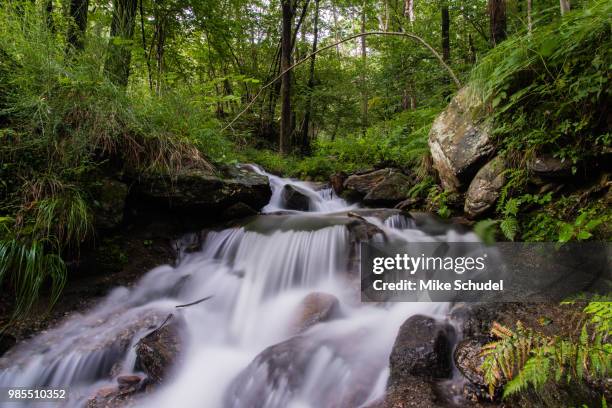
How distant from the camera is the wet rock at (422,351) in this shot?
2418 millimetres

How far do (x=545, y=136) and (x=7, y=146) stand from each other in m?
5.59

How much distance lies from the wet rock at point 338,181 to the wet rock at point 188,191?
8.22 ft

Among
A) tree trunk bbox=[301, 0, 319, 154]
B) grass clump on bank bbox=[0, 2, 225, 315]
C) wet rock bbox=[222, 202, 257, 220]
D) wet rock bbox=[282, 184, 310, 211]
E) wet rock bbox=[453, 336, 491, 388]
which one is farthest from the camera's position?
tree trunk bbox=[301, 0, 319, 154]

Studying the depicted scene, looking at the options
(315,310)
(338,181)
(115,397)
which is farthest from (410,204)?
(115,397)

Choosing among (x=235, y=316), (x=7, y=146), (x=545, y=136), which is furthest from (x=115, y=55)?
(x=545, y=136)

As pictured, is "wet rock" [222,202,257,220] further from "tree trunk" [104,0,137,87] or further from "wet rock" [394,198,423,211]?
"wet rock" [394,198,423,211]

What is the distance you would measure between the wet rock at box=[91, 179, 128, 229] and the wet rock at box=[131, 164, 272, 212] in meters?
0.37

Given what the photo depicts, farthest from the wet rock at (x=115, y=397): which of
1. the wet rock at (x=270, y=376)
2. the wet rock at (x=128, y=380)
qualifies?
the wet rock at (x=270, y=376)

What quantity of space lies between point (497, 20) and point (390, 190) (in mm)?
3348

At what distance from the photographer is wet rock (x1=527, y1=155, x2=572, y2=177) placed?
316 centimetres

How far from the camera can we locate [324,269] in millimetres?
4105

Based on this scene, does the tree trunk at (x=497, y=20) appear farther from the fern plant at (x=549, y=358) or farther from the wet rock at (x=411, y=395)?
the wet rock at (x=411, y=395)

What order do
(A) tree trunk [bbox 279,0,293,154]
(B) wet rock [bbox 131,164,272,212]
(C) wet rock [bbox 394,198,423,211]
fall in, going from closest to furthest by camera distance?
1. (B) wet rock [bbox 131,164,272,212]
2. (C) wet rock [bbox 394,198,423,211]
3. (A) tree trunk [bbox 279,0,293,154]

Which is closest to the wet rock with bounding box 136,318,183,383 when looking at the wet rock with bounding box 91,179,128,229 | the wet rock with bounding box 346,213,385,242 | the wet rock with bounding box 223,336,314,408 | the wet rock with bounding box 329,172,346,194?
the wet rock with bounding box 223,336,314,408
